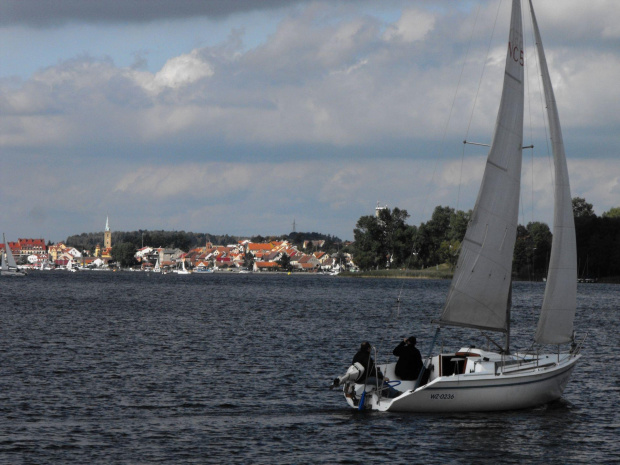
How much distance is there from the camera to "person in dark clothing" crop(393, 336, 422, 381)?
25750mm

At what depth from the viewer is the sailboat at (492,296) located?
82.0ft

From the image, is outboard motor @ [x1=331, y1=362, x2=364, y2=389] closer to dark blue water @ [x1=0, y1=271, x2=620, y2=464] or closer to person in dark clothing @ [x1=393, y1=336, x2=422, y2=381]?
dark blue water @ [x1=0, y1=271, x2=620, y2=464]

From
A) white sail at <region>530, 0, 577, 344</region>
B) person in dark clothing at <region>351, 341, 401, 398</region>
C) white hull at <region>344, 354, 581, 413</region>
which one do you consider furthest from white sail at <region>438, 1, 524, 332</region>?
person in dark clothing at <region>351, 341, 401, 398</region>

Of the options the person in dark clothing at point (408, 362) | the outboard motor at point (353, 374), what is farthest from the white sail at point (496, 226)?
the outboard motor at point (353, 374)

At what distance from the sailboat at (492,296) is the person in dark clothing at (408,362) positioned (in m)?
0.23

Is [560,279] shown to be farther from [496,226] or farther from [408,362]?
[408,362]

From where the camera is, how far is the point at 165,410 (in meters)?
26.8

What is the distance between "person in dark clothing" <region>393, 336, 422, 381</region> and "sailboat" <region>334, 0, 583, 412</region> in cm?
23

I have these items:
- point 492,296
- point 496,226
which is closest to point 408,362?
point 492,296

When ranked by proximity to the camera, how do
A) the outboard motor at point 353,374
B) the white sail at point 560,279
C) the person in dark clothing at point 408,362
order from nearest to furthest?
the outboard motor at point 353,374
the person in dark clothing at point 408,362
the white sail at point 560,279

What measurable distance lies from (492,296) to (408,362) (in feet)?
10.3

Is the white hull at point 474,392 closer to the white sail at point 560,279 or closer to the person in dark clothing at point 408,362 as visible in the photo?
the person in dark clothing at point 408,362

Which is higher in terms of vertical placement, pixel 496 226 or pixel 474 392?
pixel 496 226

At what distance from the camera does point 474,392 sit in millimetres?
24875
